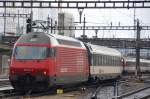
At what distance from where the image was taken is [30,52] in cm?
2488

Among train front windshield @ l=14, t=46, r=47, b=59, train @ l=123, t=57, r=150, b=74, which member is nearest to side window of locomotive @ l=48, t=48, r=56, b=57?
train front windshield @ l=14, t=46, r=47, b=59

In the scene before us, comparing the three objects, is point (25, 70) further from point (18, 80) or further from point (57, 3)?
point (57, 3)

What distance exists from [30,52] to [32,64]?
28.0 inches

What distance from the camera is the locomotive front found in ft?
80.0

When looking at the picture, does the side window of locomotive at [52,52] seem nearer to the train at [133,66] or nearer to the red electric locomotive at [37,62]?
the red electric locomotive at [37,62]

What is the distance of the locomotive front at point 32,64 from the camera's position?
2438 centimetres

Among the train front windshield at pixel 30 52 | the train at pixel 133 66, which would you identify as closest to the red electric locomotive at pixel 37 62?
the train front windshield at pixel 30 52

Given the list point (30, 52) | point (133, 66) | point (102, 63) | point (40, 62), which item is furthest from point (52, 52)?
point (133, 66)

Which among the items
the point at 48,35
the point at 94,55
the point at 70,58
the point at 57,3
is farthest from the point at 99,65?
the point at 48,35

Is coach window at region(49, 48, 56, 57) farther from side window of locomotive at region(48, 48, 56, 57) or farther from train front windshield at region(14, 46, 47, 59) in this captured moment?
train front windshield at region(14, 46, 47, 59)

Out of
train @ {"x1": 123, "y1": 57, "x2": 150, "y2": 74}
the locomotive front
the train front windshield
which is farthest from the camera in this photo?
train @ {"x1": 123, "y1": 57, "x2": 150, "y2": 74}

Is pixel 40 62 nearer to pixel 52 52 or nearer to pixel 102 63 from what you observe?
pixel 52 52

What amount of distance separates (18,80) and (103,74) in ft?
53.6

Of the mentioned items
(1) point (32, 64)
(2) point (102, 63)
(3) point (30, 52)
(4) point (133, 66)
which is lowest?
(4) point (133, 66)
